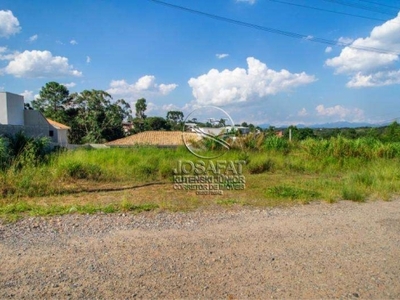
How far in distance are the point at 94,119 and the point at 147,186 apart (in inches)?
1176

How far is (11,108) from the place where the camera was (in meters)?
15.0

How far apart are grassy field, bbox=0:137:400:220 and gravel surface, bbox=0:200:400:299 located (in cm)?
77

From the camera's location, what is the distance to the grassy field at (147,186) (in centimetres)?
502

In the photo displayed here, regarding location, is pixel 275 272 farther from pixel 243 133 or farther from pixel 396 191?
pixel 243 133

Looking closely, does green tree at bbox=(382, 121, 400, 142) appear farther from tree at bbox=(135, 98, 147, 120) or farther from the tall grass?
tree at bbox=(135, 98, 147, 120)

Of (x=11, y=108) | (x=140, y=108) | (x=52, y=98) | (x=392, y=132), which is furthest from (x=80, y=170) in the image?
(x=140, y=108)

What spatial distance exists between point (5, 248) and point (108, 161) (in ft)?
21.6

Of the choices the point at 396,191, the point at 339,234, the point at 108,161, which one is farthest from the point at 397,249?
the point at 108,161

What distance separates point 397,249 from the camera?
312 cm

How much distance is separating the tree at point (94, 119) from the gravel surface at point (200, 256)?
3110cm

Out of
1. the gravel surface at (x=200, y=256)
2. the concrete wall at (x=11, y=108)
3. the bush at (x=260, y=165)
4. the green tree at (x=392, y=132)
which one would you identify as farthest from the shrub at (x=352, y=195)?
the concrete wall at (x=11, y=108)

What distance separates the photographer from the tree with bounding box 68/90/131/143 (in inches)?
1324

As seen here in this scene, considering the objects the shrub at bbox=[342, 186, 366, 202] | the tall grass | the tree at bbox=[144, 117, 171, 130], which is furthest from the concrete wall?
the tree at bbox=[144, 117, 171, 130]

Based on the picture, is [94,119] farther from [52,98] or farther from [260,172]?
[260,172]
